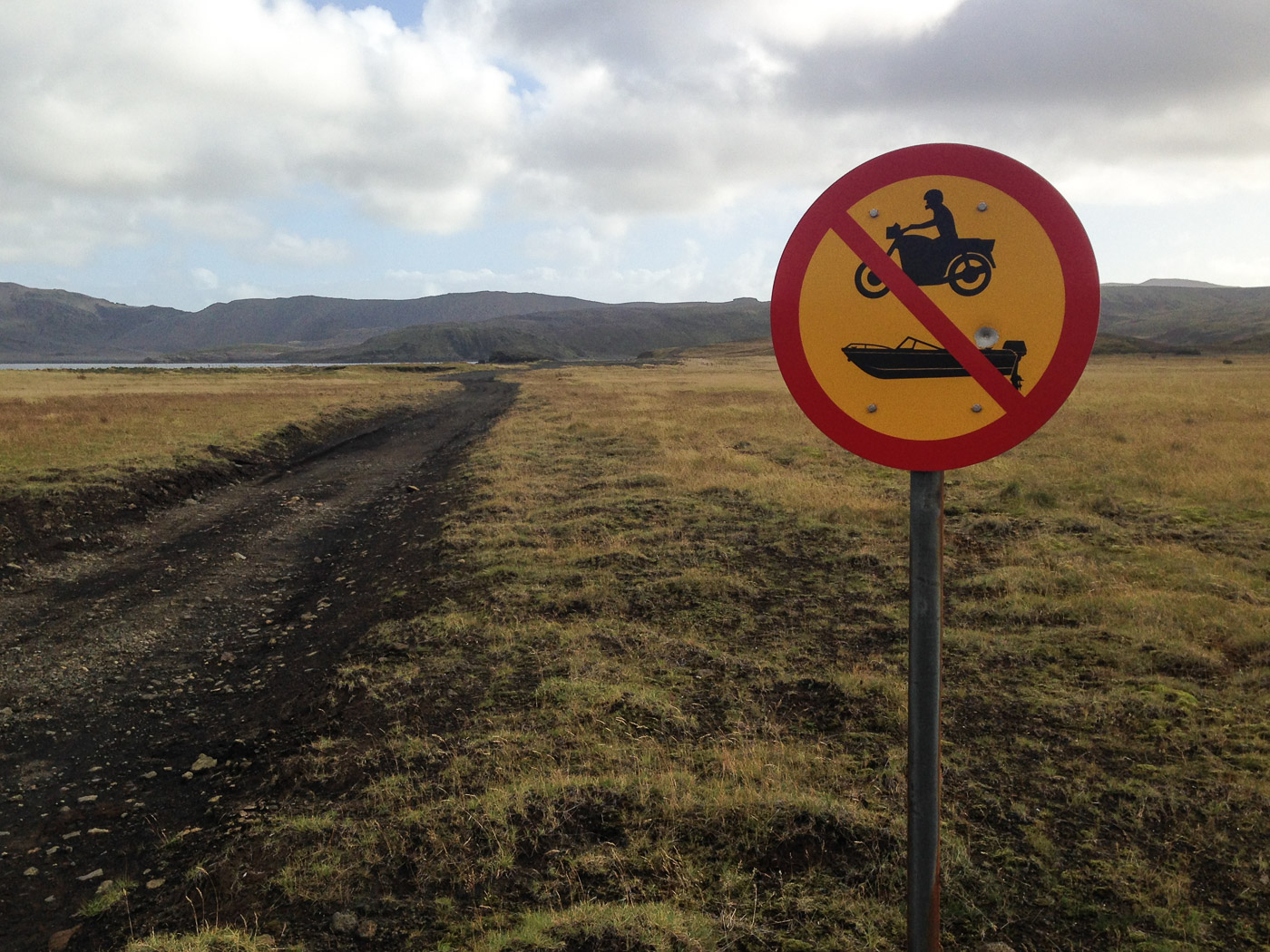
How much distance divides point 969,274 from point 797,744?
Answer: 3.35 meters

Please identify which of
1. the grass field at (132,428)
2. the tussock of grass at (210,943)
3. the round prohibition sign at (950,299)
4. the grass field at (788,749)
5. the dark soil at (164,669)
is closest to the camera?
the round prohibition sign at (950,299)

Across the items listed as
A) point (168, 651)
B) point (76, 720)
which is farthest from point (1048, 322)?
point (168, 651)

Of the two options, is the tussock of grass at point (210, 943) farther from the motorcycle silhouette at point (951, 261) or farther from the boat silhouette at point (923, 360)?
the motorcycle silhouette at point (951, 261)

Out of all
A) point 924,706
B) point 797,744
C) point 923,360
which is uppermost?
point 923,360

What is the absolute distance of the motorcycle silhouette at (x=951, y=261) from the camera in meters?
1.99

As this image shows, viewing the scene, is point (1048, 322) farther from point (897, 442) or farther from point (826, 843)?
point (826, 843)

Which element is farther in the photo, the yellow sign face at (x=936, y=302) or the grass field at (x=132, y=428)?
the grass field at (x=132, y=428)

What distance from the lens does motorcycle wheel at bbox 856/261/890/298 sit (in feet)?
6.79

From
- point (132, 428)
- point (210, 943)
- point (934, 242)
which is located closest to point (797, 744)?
point (210, 943)

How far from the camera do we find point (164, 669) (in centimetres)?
664

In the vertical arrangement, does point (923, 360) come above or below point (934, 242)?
below

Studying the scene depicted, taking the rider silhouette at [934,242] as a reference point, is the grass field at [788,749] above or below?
below

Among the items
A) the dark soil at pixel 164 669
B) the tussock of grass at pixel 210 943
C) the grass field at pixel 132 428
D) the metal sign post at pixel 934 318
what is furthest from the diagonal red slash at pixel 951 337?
the grass field at pixel 132 428

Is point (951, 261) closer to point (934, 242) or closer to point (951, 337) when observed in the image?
point (934, 242)
